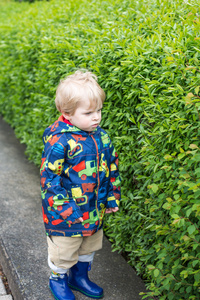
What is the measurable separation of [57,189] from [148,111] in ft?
2.65

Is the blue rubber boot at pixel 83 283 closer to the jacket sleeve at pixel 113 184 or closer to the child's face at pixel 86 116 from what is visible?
the jacket sleeve at pixel 113 184

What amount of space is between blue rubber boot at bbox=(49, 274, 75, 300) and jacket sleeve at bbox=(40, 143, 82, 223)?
0.54 m

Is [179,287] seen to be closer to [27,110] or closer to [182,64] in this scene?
[182,64]

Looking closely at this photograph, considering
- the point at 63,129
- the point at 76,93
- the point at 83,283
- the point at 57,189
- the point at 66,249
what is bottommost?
the point at 83,283

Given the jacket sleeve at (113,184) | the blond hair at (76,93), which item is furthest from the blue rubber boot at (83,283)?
the blond hair at (76,93)

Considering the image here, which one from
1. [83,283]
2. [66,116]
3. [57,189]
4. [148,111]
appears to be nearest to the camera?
[57,189]

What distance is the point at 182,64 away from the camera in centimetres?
239

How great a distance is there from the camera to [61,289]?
→ 2592 millimetres

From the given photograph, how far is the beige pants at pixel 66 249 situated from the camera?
247cm

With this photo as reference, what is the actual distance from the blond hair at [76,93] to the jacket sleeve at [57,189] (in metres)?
0.25

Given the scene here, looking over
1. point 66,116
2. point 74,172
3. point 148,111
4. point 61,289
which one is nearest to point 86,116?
point 66,116

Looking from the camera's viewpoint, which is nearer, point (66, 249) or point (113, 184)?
point (66, 249)

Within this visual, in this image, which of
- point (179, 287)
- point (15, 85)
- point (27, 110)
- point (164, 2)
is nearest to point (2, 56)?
point (15, 85)

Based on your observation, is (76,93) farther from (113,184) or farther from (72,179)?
(113,184)
